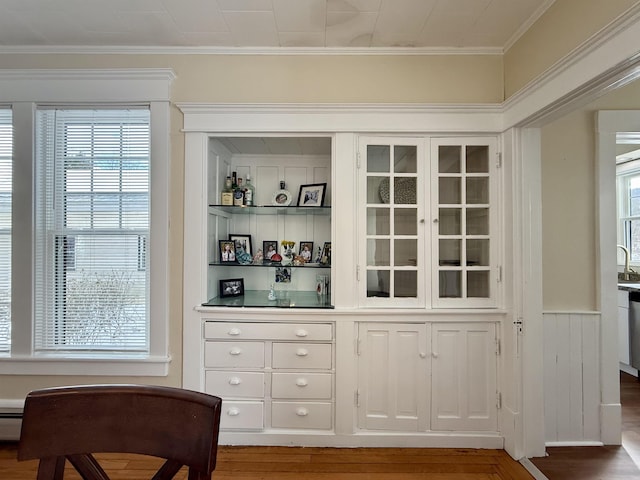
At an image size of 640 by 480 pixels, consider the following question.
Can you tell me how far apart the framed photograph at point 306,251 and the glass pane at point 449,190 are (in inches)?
40.8

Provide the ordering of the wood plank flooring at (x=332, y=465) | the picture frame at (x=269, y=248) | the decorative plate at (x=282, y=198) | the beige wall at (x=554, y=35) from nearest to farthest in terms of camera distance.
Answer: the beige wall at (x=554, y=35)
the wood plank flooring at (x=332, y=465)
the decorative plate at (x=282, y=198)
the picture frame at (x=269, y=248)

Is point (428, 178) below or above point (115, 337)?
above

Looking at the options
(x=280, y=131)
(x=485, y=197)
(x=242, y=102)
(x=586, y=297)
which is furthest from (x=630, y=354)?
(x=242, y=102)

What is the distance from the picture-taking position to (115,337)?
2.28 metres

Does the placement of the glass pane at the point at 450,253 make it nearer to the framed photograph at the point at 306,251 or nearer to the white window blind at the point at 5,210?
the framed photograph at the point at 306,251

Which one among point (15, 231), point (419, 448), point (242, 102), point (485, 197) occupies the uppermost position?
point (242, 102)

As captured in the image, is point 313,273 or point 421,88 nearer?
point 421,88

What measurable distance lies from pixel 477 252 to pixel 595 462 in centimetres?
148

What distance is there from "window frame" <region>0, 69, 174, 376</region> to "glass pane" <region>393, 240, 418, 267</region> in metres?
1.52

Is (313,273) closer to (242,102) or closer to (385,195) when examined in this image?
(385,195)

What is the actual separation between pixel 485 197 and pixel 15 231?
3.11 meters

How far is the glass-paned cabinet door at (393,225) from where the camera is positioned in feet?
7.45

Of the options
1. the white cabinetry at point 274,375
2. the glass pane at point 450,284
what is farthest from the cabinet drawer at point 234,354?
the glass pane at point 450,284

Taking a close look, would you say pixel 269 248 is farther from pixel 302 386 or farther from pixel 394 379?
pixel 394 379
